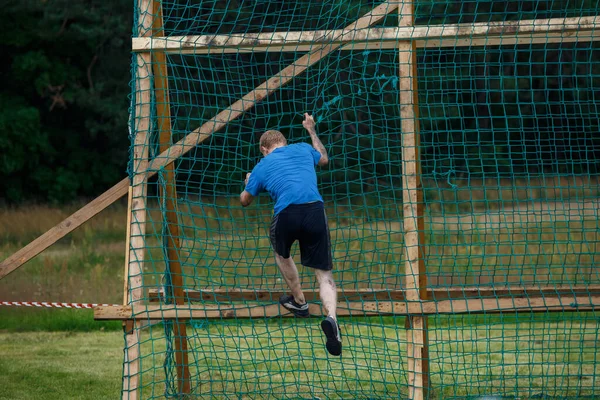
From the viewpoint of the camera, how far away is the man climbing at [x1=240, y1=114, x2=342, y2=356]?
669 cm

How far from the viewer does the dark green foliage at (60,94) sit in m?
28.1

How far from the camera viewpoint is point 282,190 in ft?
22.1

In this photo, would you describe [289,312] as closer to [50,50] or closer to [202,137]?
[202,137]

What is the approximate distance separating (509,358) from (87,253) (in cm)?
983

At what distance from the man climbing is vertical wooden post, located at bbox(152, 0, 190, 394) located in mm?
948

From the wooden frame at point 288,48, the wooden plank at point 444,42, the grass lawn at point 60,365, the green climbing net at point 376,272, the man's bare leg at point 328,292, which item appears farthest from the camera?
the grass lawn at point 60,365

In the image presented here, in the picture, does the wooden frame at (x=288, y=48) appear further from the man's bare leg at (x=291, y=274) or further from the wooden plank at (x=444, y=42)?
the man's bare leg at (x=291, y=274)

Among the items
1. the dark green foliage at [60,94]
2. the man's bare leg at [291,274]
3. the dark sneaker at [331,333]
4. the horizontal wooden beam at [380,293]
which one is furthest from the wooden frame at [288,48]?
the dark green foliage at [60,94]

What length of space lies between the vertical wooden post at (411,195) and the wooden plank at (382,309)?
6.3 inches

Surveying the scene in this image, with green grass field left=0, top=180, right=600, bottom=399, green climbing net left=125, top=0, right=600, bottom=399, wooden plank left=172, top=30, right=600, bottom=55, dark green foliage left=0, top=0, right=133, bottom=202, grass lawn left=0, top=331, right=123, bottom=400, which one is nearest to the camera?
wooden plank left=172, top=30, right=600, bottom=55

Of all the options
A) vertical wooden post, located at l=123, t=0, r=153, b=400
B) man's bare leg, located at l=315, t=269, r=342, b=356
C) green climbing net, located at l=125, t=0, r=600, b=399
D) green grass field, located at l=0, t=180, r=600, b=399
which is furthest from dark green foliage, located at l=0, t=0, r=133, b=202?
man's bare leg, located at l=315, t=269, r=342, b=356

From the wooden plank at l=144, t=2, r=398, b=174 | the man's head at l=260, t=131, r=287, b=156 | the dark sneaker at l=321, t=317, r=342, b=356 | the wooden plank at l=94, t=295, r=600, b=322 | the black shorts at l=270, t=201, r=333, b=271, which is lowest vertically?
the dark sneaker at l=321, t=317, r=342, b=356

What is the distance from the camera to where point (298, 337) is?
11.3 meters

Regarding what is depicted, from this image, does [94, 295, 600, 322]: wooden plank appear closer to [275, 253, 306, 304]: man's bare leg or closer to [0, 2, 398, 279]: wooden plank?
[275, 253, 306, 304]: man's bare leg
